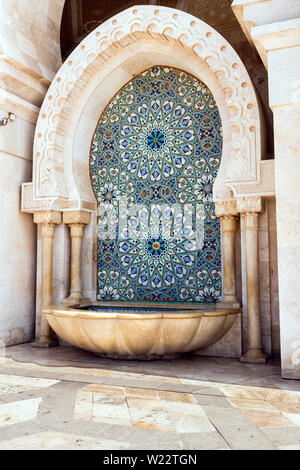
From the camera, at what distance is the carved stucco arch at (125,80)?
4410 millimetres

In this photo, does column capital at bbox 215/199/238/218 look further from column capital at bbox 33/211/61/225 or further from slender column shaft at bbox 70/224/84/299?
column capital at bbox 33/211/61/225

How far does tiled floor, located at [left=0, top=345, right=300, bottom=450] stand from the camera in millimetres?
2234

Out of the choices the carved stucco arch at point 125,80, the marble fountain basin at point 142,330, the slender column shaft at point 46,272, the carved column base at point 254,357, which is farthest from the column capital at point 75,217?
the carved column base at point 254,357

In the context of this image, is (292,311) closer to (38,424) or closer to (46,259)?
(38,424)

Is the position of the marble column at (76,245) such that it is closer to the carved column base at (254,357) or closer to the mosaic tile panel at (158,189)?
the mosaic tile panel at (158,189)

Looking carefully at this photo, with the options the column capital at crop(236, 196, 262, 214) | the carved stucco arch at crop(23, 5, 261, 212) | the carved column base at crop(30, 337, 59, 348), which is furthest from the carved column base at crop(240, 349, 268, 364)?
the carved column base at crop(30, 337, 59, 348)

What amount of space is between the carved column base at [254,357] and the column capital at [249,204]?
1.43 metres

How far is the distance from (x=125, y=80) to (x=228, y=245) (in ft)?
8.61

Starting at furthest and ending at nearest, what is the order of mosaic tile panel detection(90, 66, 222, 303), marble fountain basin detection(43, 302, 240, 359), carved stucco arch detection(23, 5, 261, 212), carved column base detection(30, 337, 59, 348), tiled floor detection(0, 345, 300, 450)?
carved column base detection(30, 337, 59, 348) < mosaic tile panel detection(90, 66, 222, 303) < carved stucco arch detection(23, 5, 261, 212) < marble fountain basin detection(43, 302, 240, 359) < tiled floor detection(0, 345, 300, 450)

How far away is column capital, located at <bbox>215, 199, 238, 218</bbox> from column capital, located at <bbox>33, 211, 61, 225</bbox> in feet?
6.70

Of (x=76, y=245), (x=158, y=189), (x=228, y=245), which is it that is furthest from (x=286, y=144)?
(x=76, y=245)

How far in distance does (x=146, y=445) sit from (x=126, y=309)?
293 cm

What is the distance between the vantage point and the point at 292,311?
351cm
